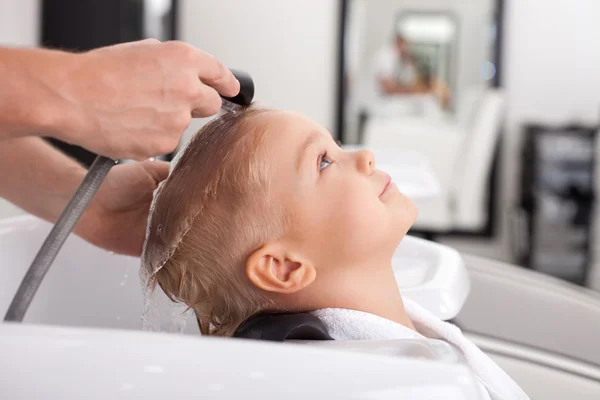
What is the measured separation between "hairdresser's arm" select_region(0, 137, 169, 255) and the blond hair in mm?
146

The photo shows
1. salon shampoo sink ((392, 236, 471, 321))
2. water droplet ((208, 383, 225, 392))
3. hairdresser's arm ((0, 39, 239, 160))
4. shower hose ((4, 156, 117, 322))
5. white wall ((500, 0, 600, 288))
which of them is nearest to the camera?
water droplet ((208, 383, 225, 392))

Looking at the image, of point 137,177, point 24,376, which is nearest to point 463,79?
point 137,177

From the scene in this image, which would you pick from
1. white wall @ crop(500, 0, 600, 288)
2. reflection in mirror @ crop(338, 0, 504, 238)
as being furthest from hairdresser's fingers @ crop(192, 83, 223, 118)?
white wall @ crop(500, 0, 600, 288)

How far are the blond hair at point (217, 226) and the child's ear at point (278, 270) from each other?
2cm

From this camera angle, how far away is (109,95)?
66 centimetres

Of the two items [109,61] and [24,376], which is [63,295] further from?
[24,376]

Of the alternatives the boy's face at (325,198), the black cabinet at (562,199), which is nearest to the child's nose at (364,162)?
the boy's face at (325,198)

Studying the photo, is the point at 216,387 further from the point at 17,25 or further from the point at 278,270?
the point at 17,25

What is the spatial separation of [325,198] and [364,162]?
9 centimetres

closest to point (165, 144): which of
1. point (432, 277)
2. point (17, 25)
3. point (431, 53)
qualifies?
point (432, 277)

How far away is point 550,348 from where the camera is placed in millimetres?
1307

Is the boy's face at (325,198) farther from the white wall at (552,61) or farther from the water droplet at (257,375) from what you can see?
the white wall at (552,61)

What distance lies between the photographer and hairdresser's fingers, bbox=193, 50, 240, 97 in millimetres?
713

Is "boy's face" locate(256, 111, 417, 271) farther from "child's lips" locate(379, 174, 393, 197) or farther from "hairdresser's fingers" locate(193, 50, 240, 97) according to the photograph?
"hairdresser's fingers" locate(193, 50, 240, 97)
